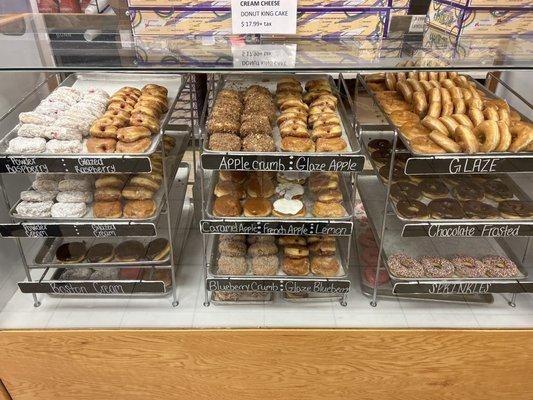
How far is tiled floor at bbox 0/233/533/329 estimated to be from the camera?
1.84m

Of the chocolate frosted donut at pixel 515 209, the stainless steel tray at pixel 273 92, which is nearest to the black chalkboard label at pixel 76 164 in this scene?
the stainless steel tray at pixel 273 92

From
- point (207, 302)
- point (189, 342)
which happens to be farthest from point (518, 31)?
point (189, 342)

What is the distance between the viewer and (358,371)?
186 centimetres

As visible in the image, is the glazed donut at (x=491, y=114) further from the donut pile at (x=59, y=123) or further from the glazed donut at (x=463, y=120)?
the donut pile at (x=59, y=123)

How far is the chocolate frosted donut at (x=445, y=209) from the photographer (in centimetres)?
181

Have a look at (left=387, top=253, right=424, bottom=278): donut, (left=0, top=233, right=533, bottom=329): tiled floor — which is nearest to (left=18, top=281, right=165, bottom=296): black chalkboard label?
(left=0, top=233, right=533, bottom=329): tiled floor

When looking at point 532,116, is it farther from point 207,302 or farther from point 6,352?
point 6,352

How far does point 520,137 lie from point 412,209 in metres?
0.46

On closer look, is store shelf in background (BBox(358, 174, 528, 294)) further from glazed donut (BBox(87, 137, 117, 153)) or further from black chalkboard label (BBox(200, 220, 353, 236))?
glazed donut (BBox(87, 137, 117, 153))

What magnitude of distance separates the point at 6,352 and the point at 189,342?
0.73 meters

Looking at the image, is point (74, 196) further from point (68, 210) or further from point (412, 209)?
point (412, 209)

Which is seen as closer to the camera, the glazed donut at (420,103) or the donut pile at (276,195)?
the donut pile at (276,195)

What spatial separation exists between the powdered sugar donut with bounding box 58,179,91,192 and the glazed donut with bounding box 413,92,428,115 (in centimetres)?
140

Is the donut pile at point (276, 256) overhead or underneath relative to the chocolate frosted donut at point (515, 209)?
underneath
